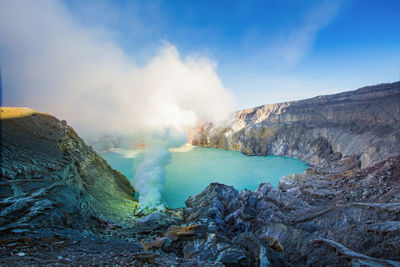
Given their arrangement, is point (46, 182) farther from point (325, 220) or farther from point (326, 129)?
point (326, 129)

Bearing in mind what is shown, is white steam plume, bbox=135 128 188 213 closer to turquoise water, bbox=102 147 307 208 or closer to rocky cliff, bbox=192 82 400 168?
turquoise water, bbox=102 147 307 208

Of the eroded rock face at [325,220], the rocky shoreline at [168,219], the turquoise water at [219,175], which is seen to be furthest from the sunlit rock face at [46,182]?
the turquoise water at [219,175]

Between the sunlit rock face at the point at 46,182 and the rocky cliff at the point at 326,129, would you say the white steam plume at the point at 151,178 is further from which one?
the rocky cliff at the point at 326,129

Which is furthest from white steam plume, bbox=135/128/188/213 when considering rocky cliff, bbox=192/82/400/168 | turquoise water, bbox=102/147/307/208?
rocky cliff, bbox=192/82/400/168

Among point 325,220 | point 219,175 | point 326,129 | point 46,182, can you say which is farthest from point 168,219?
point 326,129

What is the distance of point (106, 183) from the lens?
10.5 m

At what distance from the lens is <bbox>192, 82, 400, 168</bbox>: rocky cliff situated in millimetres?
22234

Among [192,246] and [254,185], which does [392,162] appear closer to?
[192,246]

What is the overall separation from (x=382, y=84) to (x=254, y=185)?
3087 cm

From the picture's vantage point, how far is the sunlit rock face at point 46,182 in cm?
427

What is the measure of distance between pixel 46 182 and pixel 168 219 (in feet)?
15.8

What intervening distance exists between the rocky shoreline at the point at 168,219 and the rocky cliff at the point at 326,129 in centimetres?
1501

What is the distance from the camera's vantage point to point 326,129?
3162cm

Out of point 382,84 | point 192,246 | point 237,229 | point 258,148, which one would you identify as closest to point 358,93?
point 382,84
